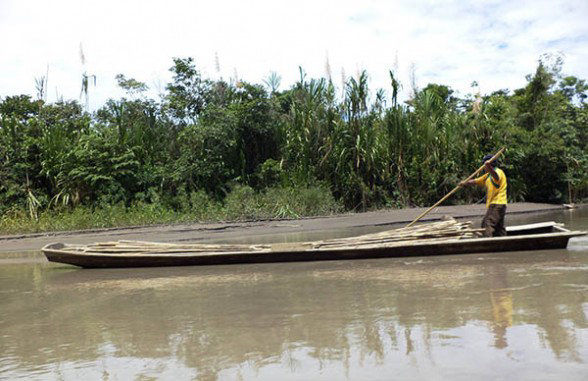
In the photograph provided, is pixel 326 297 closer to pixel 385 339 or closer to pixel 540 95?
pixel 385 339

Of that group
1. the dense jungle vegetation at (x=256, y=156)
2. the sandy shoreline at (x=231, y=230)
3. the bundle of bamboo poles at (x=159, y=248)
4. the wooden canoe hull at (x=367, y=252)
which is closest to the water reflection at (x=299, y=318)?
the wooden canoe hull at (x=367, y=252)

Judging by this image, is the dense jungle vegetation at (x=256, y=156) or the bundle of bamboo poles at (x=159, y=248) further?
the dense jungle vegetation at (x=256, y=156)

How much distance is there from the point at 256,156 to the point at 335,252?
37.8 feet

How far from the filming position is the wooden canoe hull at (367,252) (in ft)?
23.7

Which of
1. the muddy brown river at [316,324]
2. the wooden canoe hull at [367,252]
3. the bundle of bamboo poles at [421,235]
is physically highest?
the bundle of bamboo poles at [421,235]

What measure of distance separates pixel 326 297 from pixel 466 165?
49.4 feet

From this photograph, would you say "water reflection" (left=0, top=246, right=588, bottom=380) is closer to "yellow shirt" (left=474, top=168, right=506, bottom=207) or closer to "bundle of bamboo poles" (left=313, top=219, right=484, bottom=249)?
"bundle of bamboo poles" (left=313, top=219, right=484, bottom=249)

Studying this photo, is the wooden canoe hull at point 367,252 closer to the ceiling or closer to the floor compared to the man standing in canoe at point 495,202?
closer to the floor

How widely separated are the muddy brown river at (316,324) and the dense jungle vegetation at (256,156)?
9076 millimetres

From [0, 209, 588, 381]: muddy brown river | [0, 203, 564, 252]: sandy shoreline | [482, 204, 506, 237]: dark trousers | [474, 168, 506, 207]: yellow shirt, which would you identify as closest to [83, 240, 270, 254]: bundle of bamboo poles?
[0, 209, 588, 381]: muddy brown river

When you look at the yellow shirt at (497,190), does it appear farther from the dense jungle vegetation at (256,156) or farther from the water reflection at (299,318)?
the dense jungle vegetation at (256,156)

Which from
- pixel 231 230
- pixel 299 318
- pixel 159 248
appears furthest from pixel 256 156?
pixel 299 318

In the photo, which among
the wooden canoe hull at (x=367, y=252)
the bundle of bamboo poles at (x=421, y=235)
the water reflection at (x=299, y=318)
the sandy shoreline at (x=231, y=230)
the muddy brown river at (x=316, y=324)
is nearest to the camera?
the muddy brown river at (x=316, y=324)

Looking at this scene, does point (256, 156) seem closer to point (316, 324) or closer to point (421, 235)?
point (421, 235)
